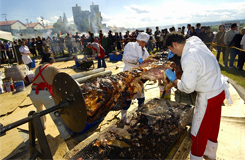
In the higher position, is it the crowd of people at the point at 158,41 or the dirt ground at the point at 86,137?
the crowd of people at the point at 158,41

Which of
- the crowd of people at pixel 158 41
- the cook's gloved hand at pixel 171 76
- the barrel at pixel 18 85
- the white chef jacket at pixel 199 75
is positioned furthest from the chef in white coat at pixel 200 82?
the barrel at pixel 18 85

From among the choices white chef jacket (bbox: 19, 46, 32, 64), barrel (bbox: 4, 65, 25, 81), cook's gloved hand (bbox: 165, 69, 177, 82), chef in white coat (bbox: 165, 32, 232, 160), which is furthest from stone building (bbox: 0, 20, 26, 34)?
chef in white coat (bbox: 165, 32, 232, 160)

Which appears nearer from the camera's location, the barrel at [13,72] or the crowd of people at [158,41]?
the barrel at [13,72]

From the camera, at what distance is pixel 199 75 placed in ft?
7.32

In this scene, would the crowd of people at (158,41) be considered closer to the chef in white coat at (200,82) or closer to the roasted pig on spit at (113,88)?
the roasted pig on spit at (113,88)

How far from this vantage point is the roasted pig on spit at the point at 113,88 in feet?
7.61

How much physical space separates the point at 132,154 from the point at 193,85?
1526mm

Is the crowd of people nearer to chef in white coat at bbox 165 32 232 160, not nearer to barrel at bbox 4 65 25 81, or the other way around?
chef in white coat at bbox 165 32 232 160

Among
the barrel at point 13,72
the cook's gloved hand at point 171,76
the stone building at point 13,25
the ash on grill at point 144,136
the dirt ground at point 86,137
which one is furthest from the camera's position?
the stone building at point 13,25

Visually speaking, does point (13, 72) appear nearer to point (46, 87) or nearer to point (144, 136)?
point (46, 87)

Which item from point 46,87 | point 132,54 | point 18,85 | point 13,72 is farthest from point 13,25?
point 132,54

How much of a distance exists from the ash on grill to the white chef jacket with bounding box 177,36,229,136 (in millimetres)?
686

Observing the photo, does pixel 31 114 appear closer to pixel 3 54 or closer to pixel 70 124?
pixel 70 124

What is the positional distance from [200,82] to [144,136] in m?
1.48
